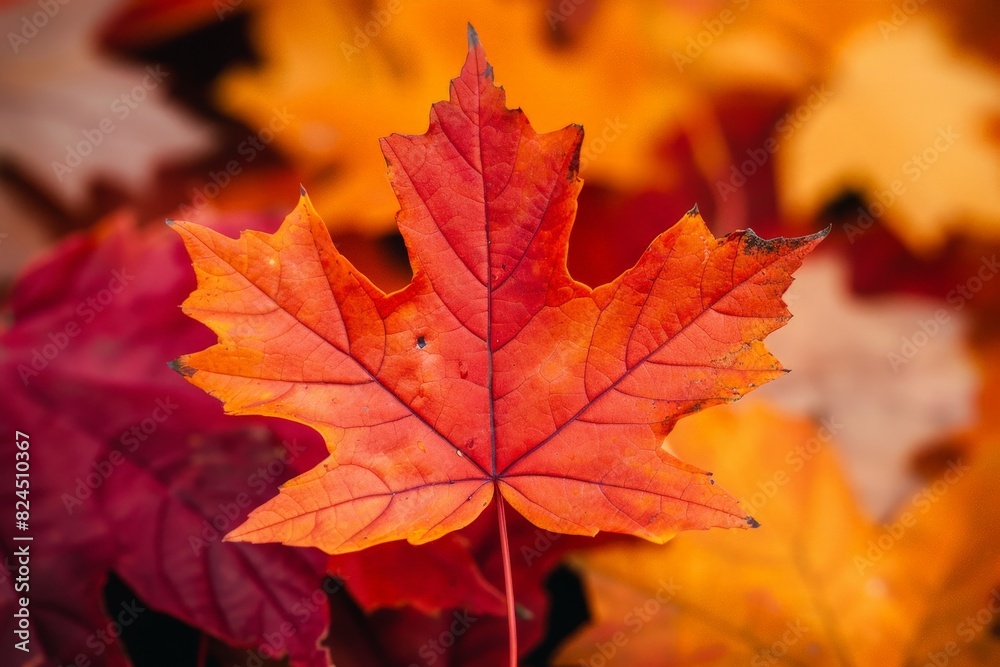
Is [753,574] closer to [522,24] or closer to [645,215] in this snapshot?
[645,215]

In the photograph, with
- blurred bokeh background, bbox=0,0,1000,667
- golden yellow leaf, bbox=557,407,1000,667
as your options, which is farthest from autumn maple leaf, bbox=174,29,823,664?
golden yellow leaf, bbox=557,407,1000,667

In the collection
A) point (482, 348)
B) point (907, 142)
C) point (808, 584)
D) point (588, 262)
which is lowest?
point (808, 584)

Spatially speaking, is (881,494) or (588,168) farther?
(588,168)

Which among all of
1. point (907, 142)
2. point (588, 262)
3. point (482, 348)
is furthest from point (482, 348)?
point (907, 142)

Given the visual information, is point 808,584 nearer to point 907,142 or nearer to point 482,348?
point 482,348

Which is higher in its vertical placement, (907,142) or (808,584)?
(907,142)

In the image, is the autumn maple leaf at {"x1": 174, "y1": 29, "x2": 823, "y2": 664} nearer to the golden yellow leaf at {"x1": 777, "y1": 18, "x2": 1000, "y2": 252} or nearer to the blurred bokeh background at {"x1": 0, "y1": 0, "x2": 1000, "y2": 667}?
the blurred bokeh background at {"x1": 0, "y1": 0, "x2": 1000, "y2": 667}

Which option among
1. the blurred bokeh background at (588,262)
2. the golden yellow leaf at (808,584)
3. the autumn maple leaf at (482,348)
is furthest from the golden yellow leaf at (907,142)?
the autumn maple leaf at (482,348)

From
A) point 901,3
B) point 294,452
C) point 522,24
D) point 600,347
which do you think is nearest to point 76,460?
point 294,452
